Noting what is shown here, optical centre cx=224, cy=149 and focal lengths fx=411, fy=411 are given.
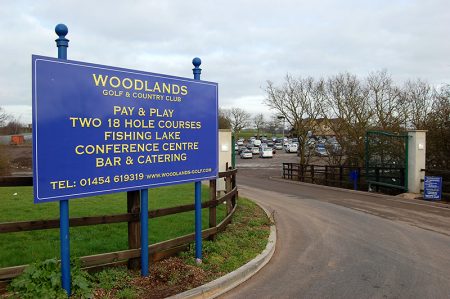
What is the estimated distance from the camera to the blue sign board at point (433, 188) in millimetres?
13898

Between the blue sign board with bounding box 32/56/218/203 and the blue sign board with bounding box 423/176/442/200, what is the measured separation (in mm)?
10681

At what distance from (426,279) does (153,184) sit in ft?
13.1

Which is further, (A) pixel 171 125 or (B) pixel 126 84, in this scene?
(A) pixel 171 125

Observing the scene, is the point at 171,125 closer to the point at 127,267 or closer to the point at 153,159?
the point at 153,159

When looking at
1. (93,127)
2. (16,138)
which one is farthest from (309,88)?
(16,138)

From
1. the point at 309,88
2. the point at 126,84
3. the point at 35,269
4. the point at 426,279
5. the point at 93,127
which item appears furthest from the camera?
the point at 309,88

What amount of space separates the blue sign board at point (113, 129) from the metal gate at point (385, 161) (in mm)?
12060

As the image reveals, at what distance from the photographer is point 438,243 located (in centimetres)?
784

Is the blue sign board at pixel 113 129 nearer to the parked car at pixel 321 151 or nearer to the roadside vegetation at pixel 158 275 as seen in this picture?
the roadside vegetation at pixel 158 275

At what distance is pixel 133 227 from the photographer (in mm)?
5254

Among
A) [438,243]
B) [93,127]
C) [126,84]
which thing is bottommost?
[438,243]

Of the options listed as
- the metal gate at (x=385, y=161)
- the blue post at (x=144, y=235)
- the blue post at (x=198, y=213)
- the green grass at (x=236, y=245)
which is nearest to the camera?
the blue post at (x=144, y=235)

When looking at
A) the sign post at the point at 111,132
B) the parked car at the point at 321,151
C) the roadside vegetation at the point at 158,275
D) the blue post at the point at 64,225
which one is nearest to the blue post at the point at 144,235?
the sign post at the point at 111,132

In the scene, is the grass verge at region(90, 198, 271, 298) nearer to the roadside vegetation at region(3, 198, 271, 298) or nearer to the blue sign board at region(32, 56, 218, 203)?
the roadside vegetation at region(3, 198, 271, 298)
